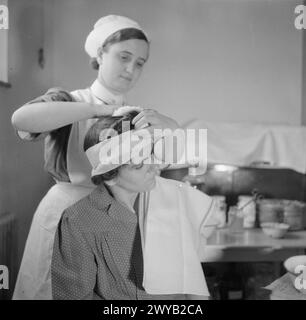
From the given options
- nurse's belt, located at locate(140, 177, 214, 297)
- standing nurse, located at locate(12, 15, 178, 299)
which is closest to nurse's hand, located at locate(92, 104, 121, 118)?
standing nurse, located at locate(12, 15, 178, 299)

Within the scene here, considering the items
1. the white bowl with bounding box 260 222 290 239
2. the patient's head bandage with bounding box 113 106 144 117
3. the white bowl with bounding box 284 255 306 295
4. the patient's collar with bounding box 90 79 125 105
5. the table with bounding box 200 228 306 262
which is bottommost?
the white bowl with bounding box 284 255 306 295

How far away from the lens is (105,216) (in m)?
1.13

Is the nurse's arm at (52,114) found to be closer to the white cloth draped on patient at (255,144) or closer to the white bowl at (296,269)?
the white cloth draped on patient at (255,144)

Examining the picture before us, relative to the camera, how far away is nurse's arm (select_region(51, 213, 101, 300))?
3.59 feet

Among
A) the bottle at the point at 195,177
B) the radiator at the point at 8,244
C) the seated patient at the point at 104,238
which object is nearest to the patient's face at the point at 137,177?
the seated patient at the point at 104,238

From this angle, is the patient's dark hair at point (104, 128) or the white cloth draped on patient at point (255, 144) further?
the white cloth draped on patient at point (255, 144)

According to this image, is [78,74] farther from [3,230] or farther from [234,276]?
[234,276]

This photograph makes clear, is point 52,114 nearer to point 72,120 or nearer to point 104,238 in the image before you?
point 72,120

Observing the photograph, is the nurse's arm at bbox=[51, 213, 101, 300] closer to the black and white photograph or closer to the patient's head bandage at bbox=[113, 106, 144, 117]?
the black and white photograph

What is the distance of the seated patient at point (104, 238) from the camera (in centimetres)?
110

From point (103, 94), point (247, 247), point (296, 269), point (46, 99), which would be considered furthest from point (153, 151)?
point (296, 269)
